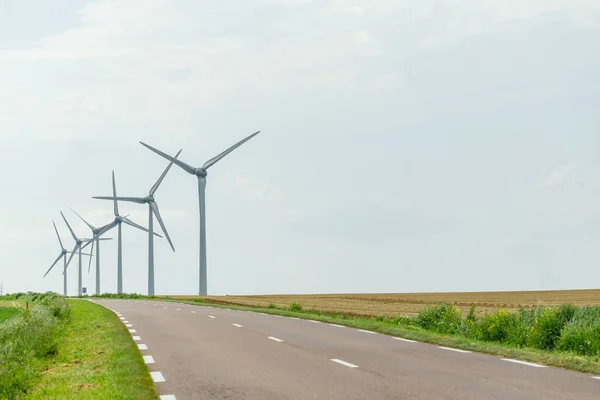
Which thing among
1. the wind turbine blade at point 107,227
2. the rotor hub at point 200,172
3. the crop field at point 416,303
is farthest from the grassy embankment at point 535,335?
the wind turbine blade at point 107,227

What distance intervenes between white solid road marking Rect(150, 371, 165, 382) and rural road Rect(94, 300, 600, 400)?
2 centimetres

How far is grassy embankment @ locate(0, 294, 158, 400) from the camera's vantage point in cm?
1059

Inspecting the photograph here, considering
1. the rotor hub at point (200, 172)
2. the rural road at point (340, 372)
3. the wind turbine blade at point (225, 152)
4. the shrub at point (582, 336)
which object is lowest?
the rural road at point (340, 372)

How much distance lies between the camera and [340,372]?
11719 mm

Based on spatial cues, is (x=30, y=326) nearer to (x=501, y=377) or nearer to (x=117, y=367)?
(x=117, y=367)

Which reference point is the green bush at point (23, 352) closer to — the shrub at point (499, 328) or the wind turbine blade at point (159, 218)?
the shrub at point (499, 328)

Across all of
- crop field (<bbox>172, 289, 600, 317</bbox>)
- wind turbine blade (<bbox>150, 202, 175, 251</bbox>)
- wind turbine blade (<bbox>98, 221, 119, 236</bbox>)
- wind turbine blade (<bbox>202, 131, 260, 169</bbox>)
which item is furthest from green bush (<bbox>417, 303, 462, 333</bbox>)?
wind turbine blade (<bbox>98, 221, 119, 236</bbox>)

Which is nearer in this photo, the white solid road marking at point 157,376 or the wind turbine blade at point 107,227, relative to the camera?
the white solid road marking at point 157,376

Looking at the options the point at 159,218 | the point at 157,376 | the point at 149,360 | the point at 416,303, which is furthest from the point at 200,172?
the point at 157,376

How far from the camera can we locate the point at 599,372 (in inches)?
443

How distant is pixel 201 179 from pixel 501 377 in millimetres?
55671

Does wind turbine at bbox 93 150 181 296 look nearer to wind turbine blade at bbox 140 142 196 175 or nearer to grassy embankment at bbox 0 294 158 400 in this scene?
wind turbine blade at bbox 140 142 196 175

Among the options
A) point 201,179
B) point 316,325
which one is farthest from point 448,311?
point 201,179

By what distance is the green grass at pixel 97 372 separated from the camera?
1026 centimetres
